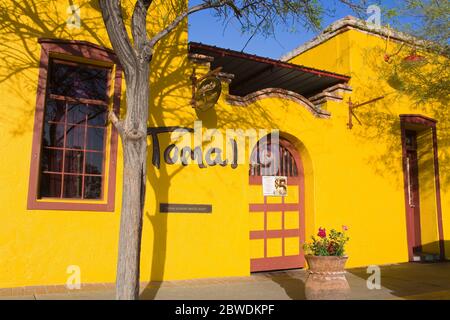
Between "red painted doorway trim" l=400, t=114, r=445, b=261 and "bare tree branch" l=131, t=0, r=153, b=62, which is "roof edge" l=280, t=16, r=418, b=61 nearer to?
"red painted doorway trim" l=400, t=114, r=445, b=261

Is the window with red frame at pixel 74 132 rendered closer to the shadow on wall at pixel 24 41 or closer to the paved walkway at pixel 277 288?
the shadow on wall at pixel 24 41

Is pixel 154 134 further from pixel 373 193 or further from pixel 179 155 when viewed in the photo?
pixel 373 193

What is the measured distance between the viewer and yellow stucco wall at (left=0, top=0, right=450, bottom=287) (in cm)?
658

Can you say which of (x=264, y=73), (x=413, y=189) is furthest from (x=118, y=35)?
(x=413, y=189)

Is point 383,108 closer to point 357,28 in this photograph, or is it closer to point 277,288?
point 357,28

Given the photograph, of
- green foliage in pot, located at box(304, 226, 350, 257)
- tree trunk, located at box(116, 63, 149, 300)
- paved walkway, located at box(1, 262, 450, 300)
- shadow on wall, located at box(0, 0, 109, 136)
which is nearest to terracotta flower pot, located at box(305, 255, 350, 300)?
green foliage in pot, located at box(304, 226, 350, 257)

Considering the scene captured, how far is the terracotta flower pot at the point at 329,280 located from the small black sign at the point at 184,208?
2904 mm

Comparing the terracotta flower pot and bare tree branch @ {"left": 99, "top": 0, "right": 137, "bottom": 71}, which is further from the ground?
bare tree branch @ {"left": 99, "top": 0, "right": 137, "bottom": 71}

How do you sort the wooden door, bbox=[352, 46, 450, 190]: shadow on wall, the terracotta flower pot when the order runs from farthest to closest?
the wooden door, bbox=[352, 46, 450, 190]: shadow on wall, the terracotta flower pot

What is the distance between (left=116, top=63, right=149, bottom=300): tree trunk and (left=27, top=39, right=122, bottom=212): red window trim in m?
2.25

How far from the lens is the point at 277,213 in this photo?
9.05 m

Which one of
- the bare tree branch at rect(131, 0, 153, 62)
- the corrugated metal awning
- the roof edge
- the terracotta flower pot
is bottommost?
the terracotta flower pot

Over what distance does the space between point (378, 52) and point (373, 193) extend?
148 inches

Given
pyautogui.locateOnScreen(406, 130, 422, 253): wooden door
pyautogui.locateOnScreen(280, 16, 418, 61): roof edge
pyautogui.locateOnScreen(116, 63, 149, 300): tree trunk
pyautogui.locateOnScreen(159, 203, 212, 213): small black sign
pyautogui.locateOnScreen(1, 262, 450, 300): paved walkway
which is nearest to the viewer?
pyautogui.locateOnScreen(116, 63, 149, 300): tree trunk
